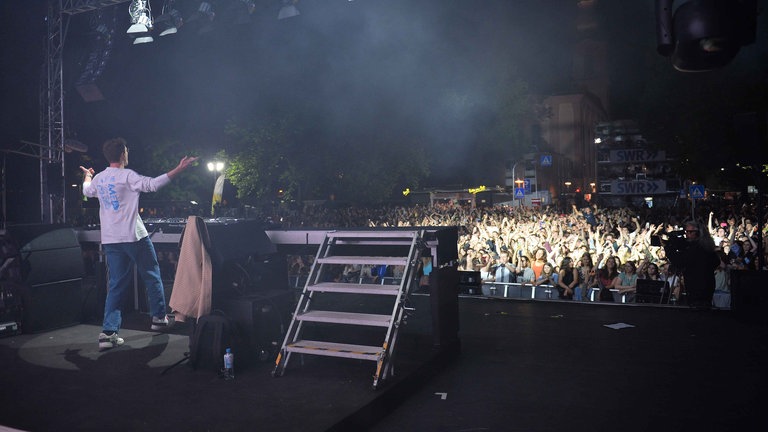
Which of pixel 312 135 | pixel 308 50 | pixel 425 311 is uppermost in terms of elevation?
pixel 308 50

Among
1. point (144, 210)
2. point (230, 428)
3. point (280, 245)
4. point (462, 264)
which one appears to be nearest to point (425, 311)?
point (280, 245)

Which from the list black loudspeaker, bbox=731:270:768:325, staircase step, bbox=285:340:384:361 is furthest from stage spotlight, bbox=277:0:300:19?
black loudspeaker, bbox=731:270:768:325

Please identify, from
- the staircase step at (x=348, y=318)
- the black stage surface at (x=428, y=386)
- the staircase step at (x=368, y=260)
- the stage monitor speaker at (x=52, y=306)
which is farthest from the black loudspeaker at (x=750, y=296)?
the stage monitor speaker at (x=52, y=306)

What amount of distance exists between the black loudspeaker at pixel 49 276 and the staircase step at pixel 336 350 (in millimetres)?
3300

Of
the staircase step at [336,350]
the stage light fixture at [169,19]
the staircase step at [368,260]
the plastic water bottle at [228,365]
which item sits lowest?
the plastic water bottle at [228,365]

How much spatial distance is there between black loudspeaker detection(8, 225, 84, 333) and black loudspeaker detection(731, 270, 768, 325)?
7659 millimetres

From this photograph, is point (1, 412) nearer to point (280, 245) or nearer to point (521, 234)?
point (280, 245)

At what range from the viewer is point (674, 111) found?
67.3ft

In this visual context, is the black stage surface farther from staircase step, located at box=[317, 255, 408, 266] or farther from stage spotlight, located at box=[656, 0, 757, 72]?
stage spotlight, located at box=[656, 0, 757, 72]

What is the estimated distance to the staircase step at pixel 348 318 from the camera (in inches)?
173

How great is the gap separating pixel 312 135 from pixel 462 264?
12.9m

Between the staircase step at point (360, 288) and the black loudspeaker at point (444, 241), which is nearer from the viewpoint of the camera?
the staircase step at point (360, 288)

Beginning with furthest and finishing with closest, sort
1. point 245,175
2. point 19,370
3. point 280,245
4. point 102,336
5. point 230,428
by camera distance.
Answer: point 245,175
point 280,245
point 102,336
point 19,370
point 230,428

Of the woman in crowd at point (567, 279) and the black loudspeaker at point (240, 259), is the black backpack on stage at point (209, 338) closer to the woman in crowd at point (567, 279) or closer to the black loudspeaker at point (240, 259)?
the black loudspeaker at point (240, 259)
